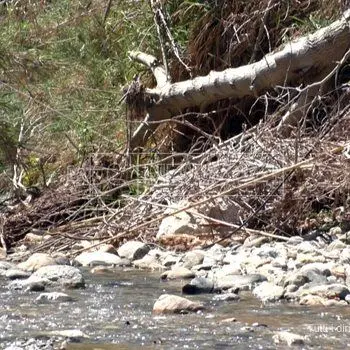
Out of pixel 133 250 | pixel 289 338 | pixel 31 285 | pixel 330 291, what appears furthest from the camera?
pixel 133 250

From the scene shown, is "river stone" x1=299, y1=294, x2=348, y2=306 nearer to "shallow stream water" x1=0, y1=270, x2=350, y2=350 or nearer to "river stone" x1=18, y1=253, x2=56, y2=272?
"shallow stream water" x1=0, y1=270, x2=350, y2=350

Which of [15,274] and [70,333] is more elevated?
[70,333]

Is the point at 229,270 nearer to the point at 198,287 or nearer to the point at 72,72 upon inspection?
the point at 198,287

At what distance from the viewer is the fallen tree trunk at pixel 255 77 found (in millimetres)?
7113

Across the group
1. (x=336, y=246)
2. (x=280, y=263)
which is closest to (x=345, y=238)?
(x=336, y=246)

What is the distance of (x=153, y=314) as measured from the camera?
177 inches

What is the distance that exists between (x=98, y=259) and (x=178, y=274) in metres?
0.84

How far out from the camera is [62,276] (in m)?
5.38

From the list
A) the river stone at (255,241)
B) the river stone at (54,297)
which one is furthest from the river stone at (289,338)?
the river stone at (255,241)

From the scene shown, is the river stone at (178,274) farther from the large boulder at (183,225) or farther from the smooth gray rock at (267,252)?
the large boulder at (183,225)

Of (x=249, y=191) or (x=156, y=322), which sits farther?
(x=249, y=191)

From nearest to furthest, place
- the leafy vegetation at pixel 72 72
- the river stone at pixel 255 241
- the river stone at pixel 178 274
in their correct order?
the river stone at pixel 178 274 → the river stone at pixel 255 241 → the leafy vegetation at pixel 72 72

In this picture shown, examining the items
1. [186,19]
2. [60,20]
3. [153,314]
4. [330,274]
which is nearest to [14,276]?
[153,314]

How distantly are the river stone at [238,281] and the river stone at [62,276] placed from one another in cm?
75
